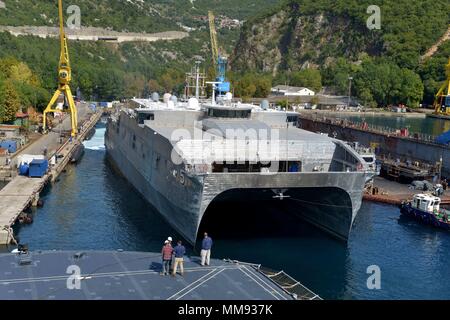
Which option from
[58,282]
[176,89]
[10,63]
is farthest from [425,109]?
[58,282]

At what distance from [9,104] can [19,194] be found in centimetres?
3500

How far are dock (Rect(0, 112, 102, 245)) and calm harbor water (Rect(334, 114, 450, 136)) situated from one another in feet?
A: 243

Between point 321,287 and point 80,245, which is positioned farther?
point 80,245

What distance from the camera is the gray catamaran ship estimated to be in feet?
112

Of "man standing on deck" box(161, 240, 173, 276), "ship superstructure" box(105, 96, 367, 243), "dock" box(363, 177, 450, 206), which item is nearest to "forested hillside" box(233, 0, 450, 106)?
"dock" box(363, 177, 450, 206)

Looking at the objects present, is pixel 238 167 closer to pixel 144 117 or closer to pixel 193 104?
pixel 144 117

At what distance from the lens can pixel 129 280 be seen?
2186 centimetres

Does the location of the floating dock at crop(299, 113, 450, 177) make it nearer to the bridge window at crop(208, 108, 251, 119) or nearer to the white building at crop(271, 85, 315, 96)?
the bridge window at crop(208, 108, 251, 119)

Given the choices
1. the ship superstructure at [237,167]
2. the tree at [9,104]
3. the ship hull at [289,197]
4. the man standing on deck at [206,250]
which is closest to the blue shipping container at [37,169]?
the ship superstructure at [237,167]

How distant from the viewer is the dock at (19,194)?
36625 mm

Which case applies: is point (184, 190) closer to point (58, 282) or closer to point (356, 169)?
point (356, 169)

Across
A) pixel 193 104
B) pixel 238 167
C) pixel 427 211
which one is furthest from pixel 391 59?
pixel 238 167
